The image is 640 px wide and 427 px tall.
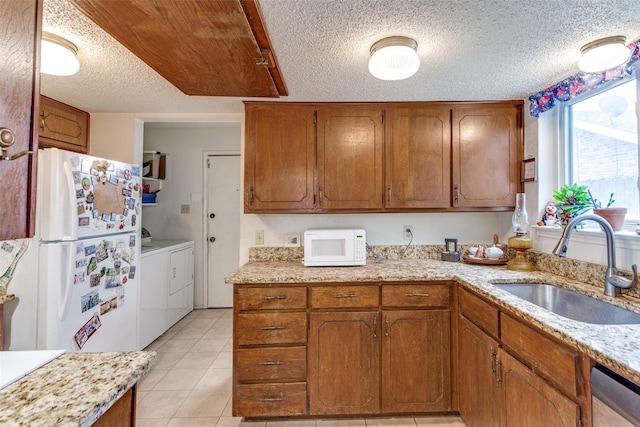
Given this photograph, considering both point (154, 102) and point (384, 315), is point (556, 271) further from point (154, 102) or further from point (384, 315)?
point (154, 102)

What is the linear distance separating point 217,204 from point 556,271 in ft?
11.0

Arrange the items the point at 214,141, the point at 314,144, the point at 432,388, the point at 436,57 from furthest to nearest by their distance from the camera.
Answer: the point at 214,141, the point at 314,144, the point at 432,388, the point at 436,57

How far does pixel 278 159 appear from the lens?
214cm

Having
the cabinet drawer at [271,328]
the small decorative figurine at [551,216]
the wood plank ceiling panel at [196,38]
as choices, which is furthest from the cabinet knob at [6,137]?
→ the small decorative figurine at [551,216]

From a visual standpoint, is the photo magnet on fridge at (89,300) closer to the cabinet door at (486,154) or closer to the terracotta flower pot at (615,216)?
the cabinet door at (486,154)

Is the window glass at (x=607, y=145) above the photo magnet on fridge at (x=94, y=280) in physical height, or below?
above

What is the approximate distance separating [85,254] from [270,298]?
1.18 metres

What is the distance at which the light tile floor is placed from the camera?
1.78 m

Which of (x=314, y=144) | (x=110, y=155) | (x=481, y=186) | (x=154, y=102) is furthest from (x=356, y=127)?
(x=110, y=155)

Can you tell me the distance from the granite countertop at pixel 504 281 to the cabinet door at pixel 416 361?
0.83ft

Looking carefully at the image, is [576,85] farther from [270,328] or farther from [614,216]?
[270,328]

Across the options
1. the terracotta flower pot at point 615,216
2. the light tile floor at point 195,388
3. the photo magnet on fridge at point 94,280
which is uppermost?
the terracotta flower pot at point 615,216

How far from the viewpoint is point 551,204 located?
79.4 inches

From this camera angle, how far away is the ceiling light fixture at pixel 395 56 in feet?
4.52
